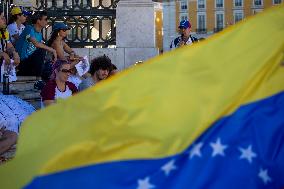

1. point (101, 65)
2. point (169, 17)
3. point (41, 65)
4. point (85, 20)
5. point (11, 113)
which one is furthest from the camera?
point (169, 17)

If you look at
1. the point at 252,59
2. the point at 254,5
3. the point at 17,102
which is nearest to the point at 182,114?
the point at 252,59

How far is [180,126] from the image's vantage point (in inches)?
101

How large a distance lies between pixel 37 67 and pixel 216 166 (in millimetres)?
6606

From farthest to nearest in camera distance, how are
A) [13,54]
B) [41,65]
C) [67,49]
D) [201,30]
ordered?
1. [201,30]
2. [67,49]
3. [41,65]
4. [13,54]

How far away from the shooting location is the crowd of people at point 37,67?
5297 mm

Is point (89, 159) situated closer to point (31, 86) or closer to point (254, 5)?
point (31, 86)

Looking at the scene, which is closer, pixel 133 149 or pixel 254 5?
pixel 133 149

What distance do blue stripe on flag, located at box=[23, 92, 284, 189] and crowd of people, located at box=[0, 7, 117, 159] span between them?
267 centimetres

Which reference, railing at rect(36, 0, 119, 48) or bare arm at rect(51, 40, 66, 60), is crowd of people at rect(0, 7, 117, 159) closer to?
bare arm at rect(51, 40, 66, 60)

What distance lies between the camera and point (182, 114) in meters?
2.59

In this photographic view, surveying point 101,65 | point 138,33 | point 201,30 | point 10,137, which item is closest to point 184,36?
point 101,65

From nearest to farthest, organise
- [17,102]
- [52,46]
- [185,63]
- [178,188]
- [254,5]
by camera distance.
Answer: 1. [178,188]
2. [185,63]
3. [17,102]
4. [52,46]
5. [254,5]

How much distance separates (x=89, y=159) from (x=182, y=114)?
1.76ft

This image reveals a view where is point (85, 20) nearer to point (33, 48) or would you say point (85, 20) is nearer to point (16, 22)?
point (16, 22)
